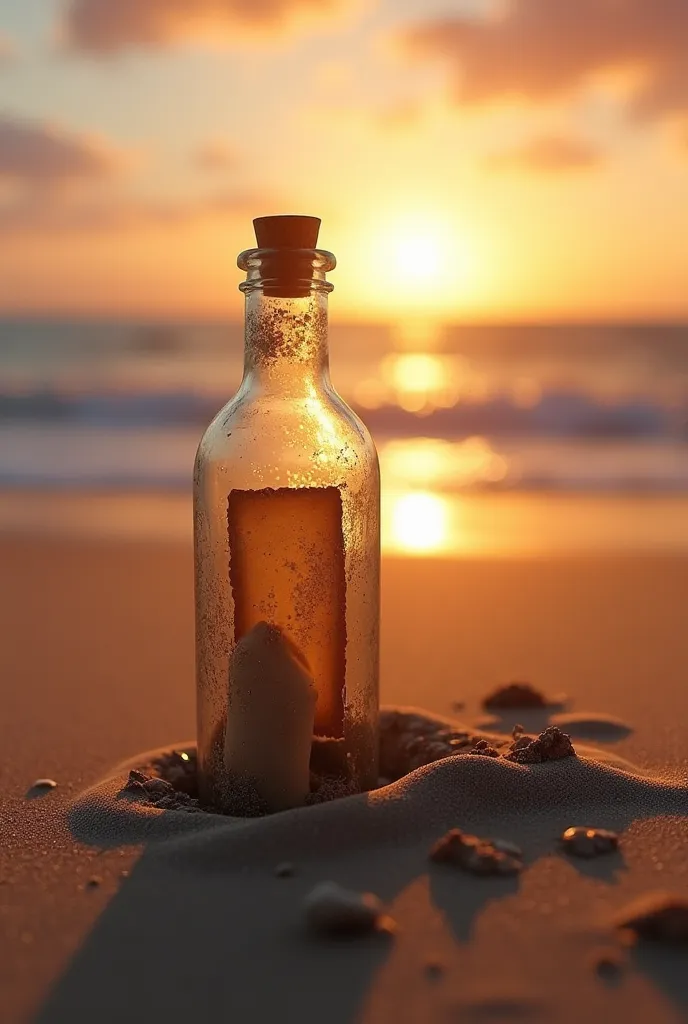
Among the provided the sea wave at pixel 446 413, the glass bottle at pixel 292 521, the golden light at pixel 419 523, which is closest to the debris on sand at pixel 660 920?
the glass bottle at pixel 292 521

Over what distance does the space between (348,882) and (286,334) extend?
75cm

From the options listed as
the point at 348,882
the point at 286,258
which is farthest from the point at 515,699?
the point at 286,258

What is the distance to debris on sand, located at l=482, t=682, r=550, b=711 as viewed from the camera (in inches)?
85.4

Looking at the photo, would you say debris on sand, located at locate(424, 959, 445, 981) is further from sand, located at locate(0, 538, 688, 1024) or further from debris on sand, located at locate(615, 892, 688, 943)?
debris on sand, located at locate(615, 892, 688, 943)

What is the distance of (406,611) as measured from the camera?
3.04 metres

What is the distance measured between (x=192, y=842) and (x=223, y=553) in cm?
40

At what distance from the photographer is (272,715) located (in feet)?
4.74

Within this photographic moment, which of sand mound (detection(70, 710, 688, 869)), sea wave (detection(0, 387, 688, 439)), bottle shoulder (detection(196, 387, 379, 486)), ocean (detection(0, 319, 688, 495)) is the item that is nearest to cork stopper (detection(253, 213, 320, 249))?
bottle shoulder (detection(196, 387, 379, 486))

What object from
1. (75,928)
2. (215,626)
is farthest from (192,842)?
(215,626)

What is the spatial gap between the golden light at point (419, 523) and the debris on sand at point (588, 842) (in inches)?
98.5

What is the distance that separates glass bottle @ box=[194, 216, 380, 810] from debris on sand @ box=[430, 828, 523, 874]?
256 millimetres

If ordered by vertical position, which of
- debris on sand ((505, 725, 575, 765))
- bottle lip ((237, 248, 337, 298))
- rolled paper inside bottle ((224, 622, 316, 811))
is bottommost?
debris on sand ((505, 725, 575, 765))

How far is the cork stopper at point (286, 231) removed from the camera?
58.7 inches

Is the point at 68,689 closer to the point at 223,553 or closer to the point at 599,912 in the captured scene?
the point at 223,553
